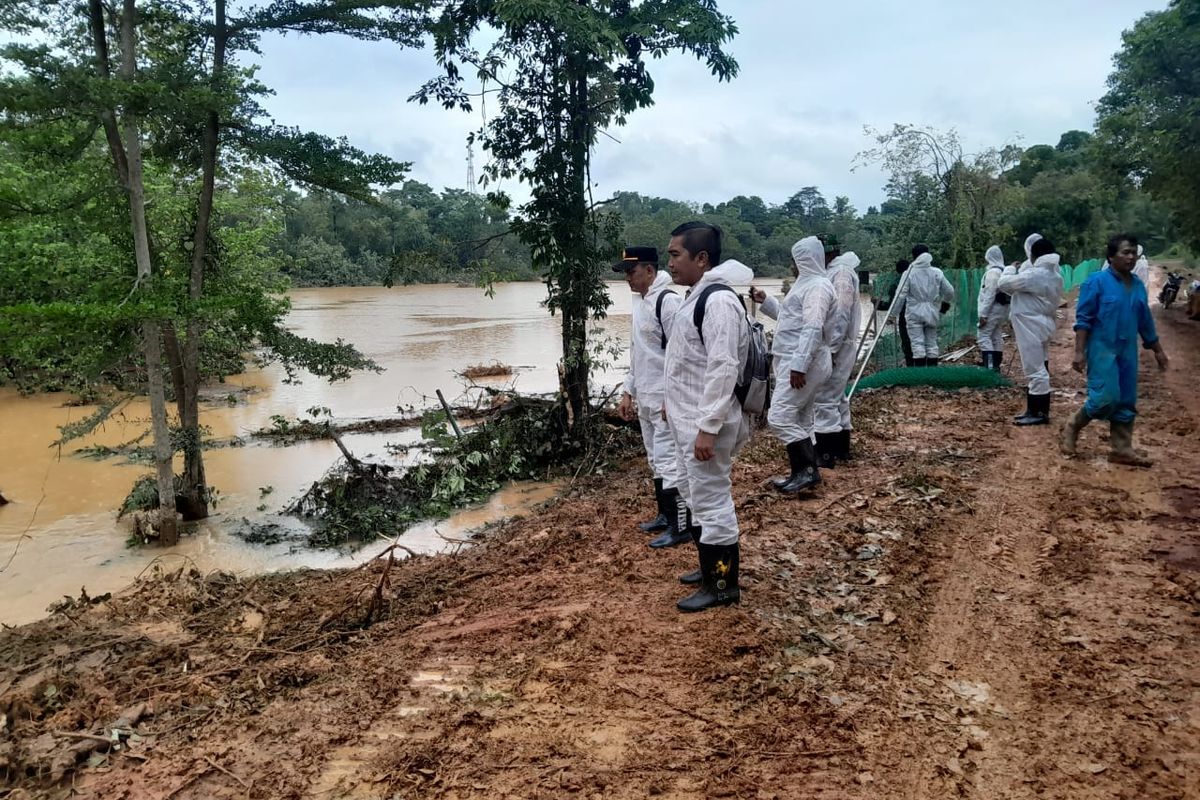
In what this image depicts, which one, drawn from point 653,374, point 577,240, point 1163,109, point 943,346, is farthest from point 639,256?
point 1163,109

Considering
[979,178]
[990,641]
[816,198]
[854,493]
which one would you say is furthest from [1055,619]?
[816,198]

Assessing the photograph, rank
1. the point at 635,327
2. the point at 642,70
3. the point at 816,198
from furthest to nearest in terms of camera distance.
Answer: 1. the point at 816,198
2. the point at 642,70
3. the point at 635,327

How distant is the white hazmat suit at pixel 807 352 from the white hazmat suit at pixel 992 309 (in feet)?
17.3

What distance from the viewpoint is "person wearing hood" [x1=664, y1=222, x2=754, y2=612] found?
3510 millimetres

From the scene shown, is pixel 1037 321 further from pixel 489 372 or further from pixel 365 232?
pixel 365 232

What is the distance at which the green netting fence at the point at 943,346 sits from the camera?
9773 millimetres

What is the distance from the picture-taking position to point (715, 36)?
8.09 meters

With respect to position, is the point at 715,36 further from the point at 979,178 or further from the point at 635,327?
the point at 979,178

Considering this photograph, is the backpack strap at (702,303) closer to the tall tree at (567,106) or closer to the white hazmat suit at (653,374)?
the white hazmat suit at (653,374)

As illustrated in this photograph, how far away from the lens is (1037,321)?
24.9 ft

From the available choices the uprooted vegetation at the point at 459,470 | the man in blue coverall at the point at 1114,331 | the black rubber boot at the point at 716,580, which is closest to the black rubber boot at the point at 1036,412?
the man in blue coverall at the point at 1114,331

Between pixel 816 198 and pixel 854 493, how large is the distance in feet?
193

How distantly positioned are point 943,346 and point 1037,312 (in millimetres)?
7256

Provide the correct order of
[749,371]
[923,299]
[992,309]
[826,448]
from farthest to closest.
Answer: [923,299]
[992,309]
[826,448]
[749,371]
